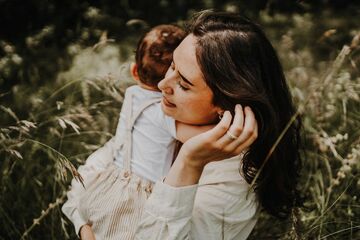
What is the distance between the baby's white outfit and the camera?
2.06m

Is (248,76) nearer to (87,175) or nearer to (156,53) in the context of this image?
(156,53)

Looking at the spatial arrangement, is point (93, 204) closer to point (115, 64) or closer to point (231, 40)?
point (231, 40)

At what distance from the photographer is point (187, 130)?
200 centimetres

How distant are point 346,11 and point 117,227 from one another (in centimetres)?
468

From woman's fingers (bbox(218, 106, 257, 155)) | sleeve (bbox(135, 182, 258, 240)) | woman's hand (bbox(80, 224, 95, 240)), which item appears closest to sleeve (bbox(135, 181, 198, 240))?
sleeve (bbox(135, 182, 258, 240))

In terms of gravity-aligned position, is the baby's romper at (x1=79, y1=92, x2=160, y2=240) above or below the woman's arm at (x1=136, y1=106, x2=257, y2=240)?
below

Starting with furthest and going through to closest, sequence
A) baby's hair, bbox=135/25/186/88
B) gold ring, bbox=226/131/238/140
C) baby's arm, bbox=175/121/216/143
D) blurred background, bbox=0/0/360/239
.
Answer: blurred background, bbox=0/0/360/239, baby's hair, bbox=135/25/186/88, baby's arm, bbox=175/121/216/143, gold ring, bbox=226/131/238/140

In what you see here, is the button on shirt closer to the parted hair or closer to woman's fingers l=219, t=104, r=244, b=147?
the parted hair

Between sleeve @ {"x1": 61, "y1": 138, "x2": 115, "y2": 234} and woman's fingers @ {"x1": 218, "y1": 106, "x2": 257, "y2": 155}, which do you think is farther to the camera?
sleeve @ {"x1": 61, "y1": 138, "x2": 115, "y2": 234}

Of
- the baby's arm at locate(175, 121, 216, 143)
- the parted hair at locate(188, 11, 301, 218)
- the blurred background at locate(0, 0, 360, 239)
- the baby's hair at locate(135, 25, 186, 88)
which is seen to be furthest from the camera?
the blurred background at locate(0, 0, 360, 239)

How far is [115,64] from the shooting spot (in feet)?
13.0

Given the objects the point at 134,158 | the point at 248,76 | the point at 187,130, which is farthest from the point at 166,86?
the point at 134,158

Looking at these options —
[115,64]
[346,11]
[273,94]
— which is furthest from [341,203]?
[346,11]

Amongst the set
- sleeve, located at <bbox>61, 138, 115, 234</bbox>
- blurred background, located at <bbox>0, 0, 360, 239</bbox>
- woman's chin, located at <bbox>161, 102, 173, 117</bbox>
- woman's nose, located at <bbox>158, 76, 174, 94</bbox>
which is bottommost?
blurred background, located at <bbox>0, 0, 360, 239</bbox>
